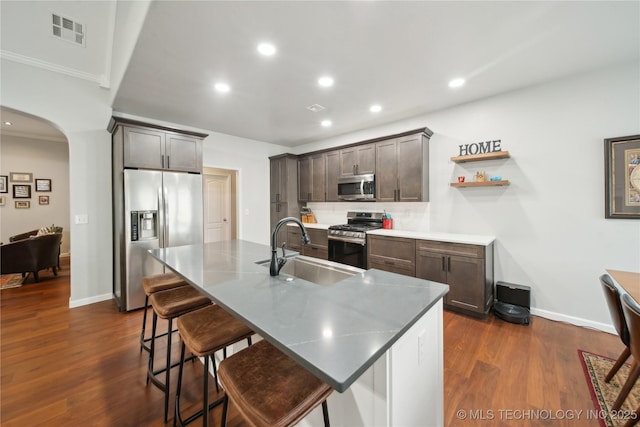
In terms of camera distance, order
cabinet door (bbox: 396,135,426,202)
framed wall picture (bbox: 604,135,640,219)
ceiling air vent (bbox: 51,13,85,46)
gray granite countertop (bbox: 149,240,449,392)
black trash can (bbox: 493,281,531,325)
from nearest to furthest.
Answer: gray granite countertop (bbox: 149,240,449,392)
framed wall picture (bbox: 604,135,640,219)
ceiling air vent (bbox: 51,13,85,46)
black trash can (bbox: 493,281,531,325)
cabinet door (bbox: 396,135,426,202)

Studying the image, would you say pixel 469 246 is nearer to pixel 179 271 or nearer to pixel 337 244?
pixel 337 244

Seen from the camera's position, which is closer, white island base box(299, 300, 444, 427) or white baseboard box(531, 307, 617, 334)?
white island base box(299, 300, 444, 427)

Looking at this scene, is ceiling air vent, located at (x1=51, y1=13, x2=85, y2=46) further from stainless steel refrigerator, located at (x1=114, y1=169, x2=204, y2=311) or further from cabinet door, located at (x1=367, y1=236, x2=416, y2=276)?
cabinet door, located at (x1=367, y1=236, x2=416, y2=276)

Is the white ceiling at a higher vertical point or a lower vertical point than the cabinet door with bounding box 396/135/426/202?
higher

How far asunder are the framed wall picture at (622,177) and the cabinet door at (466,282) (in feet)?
4.43

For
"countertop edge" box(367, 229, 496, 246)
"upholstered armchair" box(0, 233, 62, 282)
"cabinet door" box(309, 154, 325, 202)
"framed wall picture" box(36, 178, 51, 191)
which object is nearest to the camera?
"countertop edge" box(367, 229, 496, 246)

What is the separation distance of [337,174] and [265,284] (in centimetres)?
357

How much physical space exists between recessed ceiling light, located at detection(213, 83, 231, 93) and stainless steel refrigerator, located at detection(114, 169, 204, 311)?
4.36 ft

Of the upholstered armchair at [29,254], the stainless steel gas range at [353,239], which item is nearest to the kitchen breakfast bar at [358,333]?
the stainless steel gas range at [353,239]

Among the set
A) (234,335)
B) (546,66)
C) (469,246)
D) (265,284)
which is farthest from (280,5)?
(469,246)

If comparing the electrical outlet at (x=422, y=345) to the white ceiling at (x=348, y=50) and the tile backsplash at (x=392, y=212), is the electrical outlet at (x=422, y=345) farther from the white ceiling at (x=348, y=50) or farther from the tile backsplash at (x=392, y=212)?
the tile backsplash at (x=392, y=212)

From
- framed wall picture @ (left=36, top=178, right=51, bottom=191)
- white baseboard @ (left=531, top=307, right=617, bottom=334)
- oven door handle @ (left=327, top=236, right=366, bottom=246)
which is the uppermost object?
framed wall picture @ (left=36, top=178, right=51, bottom=191)

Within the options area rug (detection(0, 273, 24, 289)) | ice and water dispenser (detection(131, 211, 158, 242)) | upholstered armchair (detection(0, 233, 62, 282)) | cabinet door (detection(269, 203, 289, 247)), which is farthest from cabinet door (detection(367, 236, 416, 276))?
area rug (detection(0, 273, 24, 289))

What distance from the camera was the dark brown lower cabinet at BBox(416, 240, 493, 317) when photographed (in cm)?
285
